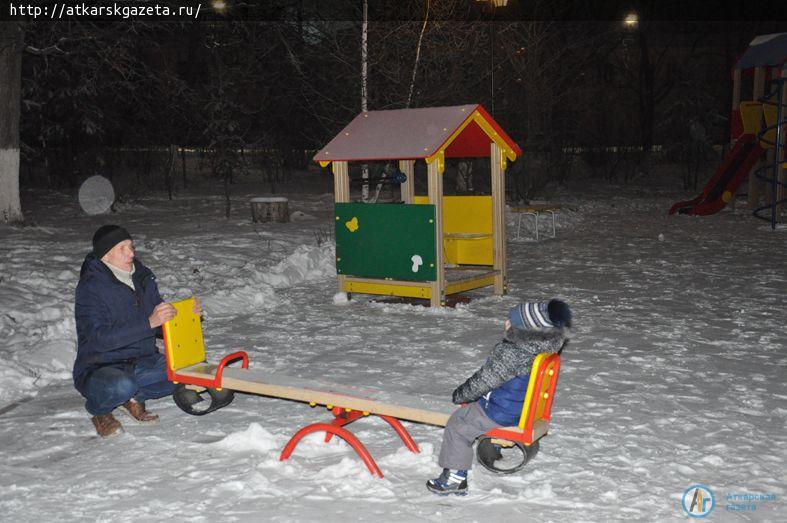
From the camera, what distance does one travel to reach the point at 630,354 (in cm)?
657

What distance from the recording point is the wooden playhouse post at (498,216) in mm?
9633

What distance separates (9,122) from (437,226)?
381 inches

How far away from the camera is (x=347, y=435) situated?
4148 mm

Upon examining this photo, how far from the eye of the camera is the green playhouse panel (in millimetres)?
8750

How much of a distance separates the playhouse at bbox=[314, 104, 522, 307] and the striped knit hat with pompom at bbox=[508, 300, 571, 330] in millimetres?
4599

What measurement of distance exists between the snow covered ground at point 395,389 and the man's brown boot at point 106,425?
0.08 metres

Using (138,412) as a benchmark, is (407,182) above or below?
above

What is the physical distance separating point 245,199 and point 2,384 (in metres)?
17.7

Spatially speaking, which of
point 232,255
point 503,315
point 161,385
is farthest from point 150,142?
point 161,385

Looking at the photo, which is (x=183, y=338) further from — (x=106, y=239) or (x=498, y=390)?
(x=498, y=390)

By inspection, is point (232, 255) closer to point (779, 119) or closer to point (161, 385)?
point (161, 385)

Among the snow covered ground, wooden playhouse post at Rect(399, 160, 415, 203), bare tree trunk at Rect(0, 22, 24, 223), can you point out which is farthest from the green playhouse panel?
bare tree trunk at Rect(0, 22, 24, 223)

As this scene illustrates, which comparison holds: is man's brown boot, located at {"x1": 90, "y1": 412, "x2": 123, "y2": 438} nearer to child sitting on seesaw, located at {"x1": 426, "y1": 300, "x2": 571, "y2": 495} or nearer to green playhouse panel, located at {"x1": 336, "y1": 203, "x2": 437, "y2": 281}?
child sitting on seesaw, located at {"x1": 426, "y1": 300, "x2": 571, "y2": 495}

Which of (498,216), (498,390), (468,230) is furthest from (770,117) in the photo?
(498,390)
